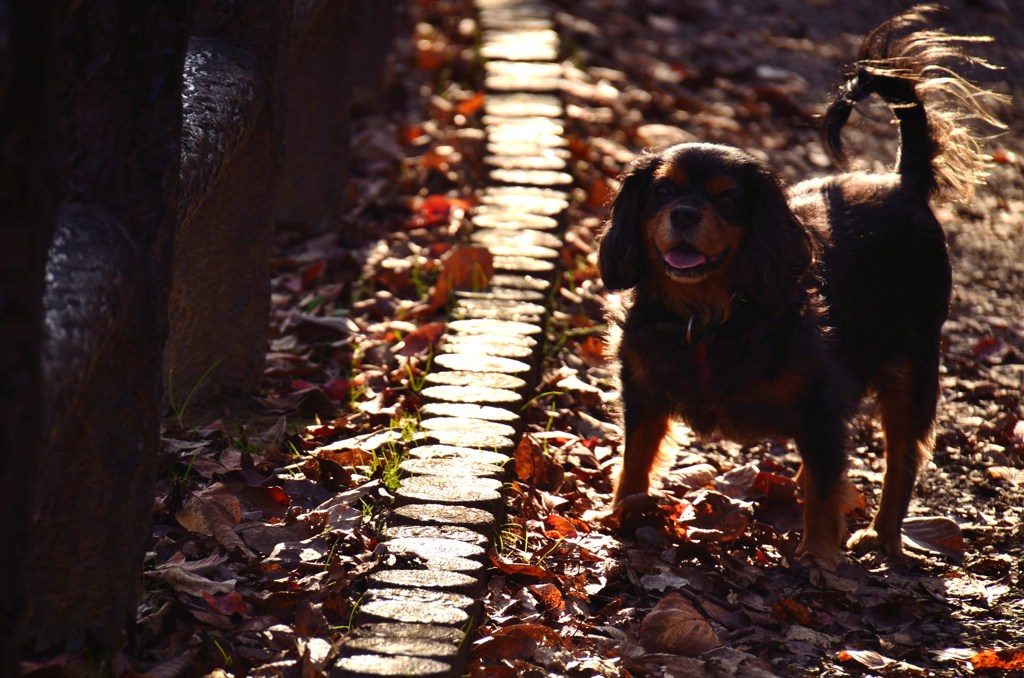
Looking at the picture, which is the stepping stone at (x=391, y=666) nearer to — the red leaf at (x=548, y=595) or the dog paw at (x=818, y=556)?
the red leaf at (x=548, y=595)

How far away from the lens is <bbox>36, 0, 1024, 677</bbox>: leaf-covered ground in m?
2.88

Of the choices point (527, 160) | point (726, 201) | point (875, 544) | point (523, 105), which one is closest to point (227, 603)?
point (726, 201)

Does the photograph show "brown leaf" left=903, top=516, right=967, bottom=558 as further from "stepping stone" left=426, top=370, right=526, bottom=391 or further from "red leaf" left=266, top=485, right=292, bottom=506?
"red leaf" left=266, top=485, right=292, bottom=506

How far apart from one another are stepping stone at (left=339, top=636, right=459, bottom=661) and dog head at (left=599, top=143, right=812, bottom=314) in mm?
1423

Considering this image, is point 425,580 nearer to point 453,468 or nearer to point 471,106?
point 453,468

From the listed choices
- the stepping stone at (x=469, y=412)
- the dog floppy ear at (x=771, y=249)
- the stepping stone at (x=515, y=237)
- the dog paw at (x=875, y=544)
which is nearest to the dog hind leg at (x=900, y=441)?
the dog paw at (x=875, y=544)

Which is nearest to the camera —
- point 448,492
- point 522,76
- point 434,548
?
point 434,548

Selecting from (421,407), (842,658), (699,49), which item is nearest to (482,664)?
(842,658)

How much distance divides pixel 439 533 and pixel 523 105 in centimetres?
388

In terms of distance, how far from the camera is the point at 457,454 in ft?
11.4

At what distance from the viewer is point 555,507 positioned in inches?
144

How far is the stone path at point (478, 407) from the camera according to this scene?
8.65 feet

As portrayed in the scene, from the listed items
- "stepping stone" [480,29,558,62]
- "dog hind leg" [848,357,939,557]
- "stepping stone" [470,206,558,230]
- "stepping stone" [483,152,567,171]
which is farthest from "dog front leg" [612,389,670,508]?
"stepping stone" [480,29,558,62]

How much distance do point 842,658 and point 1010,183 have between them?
4586mm
